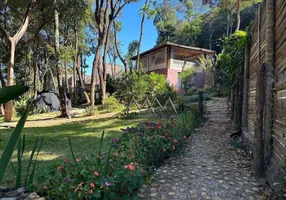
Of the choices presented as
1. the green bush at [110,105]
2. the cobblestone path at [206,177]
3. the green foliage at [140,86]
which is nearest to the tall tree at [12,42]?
the green bush at [110,105]

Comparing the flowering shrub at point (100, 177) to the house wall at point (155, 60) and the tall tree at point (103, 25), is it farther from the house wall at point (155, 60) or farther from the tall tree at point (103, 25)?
the house wall at point (155, 60)

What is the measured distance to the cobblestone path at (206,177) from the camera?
2.36 meters

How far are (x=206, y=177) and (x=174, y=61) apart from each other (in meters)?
16.6

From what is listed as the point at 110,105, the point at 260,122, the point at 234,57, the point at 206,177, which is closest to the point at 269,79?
the point at 260,122

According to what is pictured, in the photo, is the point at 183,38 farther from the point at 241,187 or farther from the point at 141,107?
the point at 241,187

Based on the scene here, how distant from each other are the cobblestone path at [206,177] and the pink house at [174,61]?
13734 mm

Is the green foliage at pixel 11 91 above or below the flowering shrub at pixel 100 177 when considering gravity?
above

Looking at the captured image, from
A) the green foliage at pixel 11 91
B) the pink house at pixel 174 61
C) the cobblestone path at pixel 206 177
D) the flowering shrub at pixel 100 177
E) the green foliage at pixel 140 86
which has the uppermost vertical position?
the pink house at pixel 174 61

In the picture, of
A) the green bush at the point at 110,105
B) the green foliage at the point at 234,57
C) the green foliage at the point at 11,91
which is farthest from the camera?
the green bush at the point at 110,105

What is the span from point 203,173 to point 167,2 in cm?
2122

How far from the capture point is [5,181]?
9.27 ft

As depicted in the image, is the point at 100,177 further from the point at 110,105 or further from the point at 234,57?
the point at 110,105

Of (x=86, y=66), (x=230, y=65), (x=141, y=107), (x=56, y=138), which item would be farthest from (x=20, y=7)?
(x=86, y=66)

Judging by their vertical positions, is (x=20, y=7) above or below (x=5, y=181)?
above
